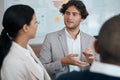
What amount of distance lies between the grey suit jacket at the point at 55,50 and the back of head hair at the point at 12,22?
71 cm

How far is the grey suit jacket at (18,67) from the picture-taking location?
1.68 meters

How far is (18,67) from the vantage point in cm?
170

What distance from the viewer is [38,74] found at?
182 centimetres

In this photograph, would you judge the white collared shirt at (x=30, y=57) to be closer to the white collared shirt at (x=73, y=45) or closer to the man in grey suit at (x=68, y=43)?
the man in grey suit at (x=68, y=43)

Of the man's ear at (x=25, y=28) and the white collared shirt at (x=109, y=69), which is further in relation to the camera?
the man's ear at (x=25, y=28)

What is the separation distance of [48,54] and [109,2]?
157 cm

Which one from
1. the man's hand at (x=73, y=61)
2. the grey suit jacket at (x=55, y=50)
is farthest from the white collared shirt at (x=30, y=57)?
the grey suit jacket at (x=55, y=50)

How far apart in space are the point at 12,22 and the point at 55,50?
908mm

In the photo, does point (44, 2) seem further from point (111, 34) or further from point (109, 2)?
point (111, 34)

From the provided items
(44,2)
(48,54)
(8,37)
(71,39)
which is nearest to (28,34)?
(8,37)

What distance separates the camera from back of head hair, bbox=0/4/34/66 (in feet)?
5.56

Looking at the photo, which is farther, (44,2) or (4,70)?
(44,2)

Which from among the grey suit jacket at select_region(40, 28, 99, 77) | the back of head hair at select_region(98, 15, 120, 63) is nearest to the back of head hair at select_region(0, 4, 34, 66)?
the grey suit jacket at select_region(40, 28, 99, 77)

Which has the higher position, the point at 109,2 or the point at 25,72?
the point at 109,2
